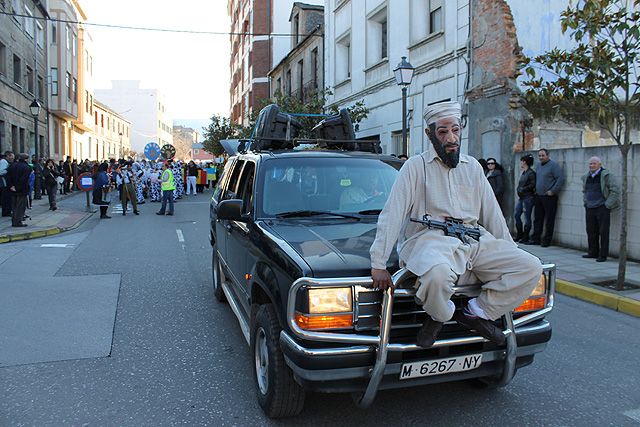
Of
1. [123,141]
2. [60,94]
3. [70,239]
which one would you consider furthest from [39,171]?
[123,141]

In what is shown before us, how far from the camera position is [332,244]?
3395 mm

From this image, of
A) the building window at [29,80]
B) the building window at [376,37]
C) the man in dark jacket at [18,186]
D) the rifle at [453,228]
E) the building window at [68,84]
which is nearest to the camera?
the rifle at [453,228]

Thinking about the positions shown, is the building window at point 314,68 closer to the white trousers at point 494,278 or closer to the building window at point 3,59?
A: the building window at point 3,59

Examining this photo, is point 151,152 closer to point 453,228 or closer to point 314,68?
point 314,68

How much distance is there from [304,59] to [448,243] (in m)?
26.3

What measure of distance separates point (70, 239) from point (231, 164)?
7.22 meters

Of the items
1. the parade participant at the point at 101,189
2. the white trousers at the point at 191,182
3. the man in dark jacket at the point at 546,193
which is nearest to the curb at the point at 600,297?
the man in dark jacket at the point at 546,193

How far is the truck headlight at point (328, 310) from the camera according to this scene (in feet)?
9.43

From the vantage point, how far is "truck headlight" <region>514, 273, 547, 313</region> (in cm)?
336

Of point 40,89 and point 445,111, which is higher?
point 40,89

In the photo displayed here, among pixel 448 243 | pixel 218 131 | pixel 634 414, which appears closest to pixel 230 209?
pixel 448 243

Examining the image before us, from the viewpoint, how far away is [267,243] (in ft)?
11.8

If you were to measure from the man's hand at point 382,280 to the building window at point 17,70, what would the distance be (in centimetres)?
→ 2742

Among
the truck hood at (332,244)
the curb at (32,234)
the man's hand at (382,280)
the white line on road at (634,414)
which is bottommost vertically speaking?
the white line on road at (634,414)
